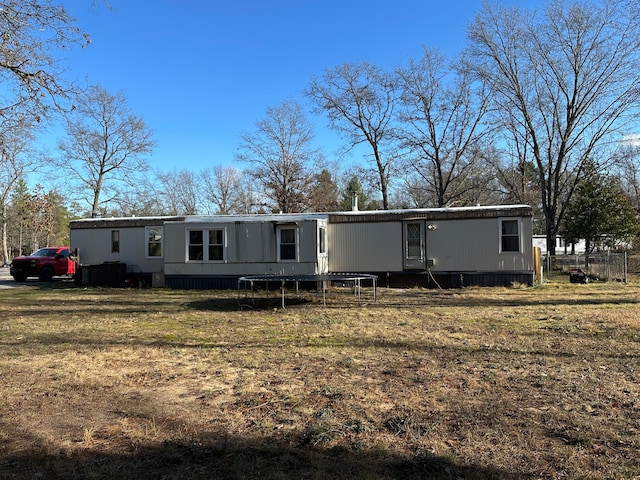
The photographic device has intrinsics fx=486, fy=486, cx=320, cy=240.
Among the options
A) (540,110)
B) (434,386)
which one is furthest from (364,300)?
(540,110)

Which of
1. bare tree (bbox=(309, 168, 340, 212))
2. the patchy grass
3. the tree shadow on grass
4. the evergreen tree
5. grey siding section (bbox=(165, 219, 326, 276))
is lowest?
the tree shadow on grass

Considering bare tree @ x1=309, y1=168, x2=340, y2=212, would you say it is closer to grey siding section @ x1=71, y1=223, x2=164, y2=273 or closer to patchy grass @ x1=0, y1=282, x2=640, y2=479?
grey siding section @ x1=71, y1=223, x2=164, y2=273

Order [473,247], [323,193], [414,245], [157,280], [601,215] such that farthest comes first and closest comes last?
[323,193], [601,215], [157,280], [414,245], [473,247]

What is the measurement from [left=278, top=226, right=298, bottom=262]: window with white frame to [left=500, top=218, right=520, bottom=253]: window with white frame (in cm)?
652

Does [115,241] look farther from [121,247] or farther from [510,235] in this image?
[510,235]

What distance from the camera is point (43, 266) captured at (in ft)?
65.9

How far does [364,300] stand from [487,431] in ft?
28.3

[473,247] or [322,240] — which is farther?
[322,240]

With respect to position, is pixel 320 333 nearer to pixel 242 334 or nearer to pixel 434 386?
pixel 242 334

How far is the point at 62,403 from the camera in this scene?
4391 mm

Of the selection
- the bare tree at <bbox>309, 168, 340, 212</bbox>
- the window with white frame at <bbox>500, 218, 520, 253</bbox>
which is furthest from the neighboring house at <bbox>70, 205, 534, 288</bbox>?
the bare tree at <bbox>309, 168, 340, 212</bbox>

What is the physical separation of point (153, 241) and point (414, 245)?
30.9 feet

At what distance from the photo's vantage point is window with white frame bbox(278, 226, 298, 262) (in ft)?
50.6

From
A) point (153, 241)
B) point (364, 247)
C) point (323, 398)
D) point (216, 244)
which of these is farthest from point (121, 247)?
point (323, 398)
